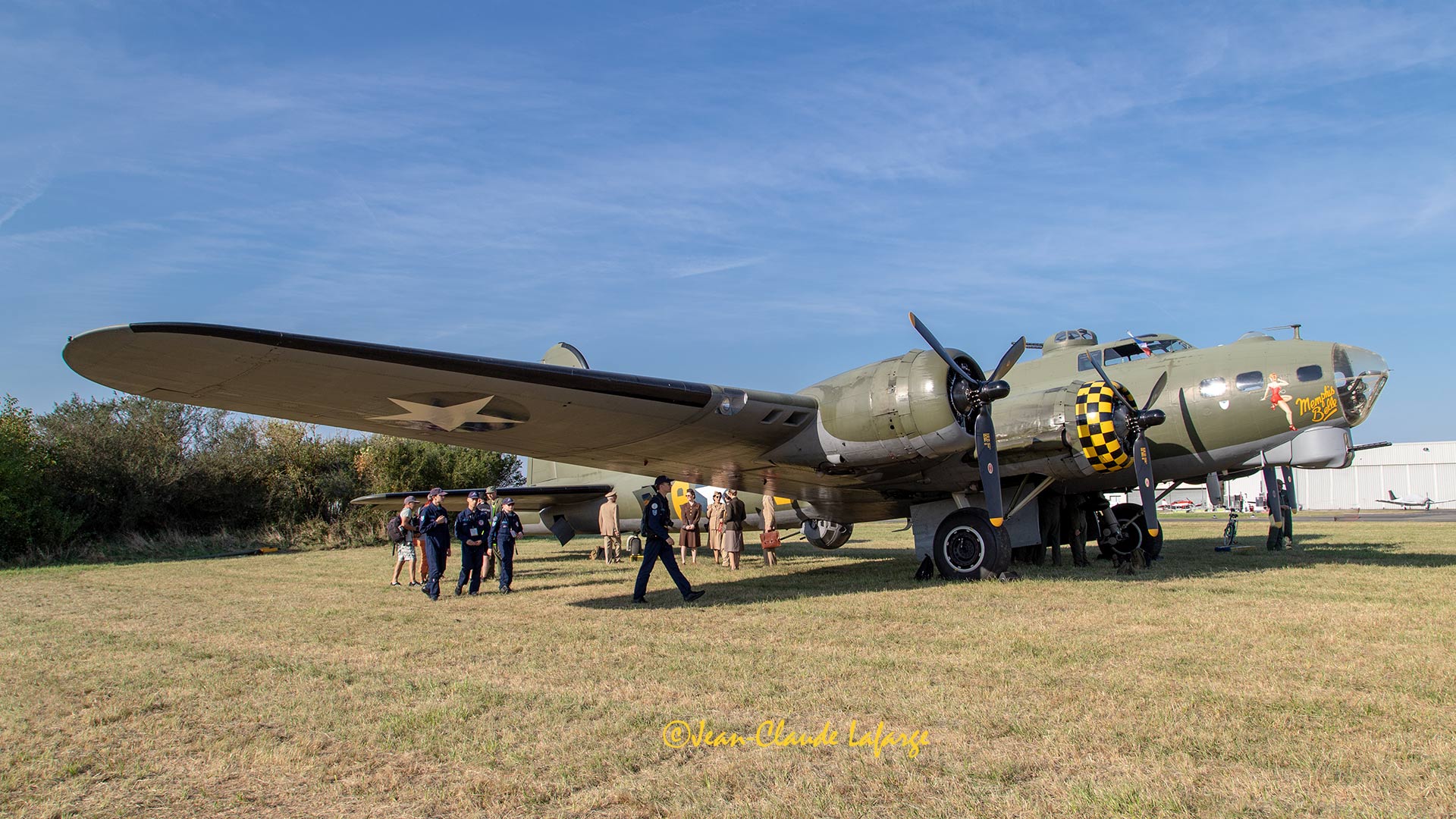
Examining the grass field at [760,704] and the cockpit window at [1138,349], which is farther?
the cockpit window at [1138,349]

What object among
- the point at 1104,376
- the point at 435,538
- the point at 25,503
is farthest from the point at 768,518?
the point at 25,503

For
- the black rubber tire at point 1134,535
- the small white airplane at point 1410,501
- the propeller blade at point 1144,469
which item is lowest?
the small white airplane at point 1410,501

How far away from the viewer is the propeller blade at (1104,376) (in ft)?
37.7

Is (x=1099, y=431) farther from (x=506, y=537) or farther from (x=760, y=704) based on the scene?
(x=506, y=537)

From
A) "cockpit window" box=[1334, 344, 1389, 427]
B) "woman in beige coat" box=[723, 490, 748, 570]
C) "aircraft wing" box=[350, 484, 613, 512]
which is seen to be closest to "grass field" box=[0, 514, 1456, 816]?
"cockpit window" box=[1334, 344, 1389, 427]

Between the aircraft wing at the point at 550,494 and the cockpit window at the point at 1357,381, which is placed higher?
the cockpit window at the point at 1357,381

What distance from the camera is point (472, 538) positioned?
11.8 m

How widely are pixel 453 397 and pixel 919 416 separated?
5.14m

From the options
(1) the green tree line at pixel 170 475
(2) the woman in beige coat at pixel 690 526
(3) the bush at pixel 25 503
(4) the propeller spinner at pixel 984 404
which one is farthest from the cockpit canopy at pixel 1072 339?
(3) the bush at pixel 25 503

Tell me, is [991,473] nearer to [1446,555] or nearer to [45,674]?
[45,674]

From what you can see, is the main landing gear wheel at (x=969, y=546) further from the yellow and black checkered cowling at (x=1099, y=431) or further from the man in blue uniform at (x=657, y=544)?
the man in blue uniform at (x=657, y=544)

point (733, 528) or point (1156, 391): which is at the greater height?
point (1156, 391)

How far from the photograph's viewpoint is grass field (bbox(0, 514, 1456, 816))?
142 inches

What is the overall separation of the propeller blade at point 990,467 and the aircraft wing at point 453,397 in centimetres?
208
